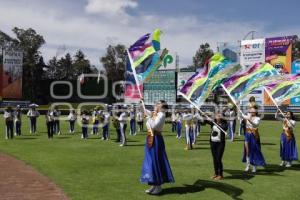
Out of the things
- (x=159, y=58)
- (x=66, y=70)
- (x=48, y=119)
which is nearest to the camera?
(x=159, y=58)

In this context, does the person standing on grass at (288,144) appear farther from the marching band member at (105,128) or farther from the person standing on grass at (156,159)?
the marching band member at (105,128)

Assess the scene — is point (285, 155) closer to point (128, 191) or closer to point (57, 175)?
point (128, 191)

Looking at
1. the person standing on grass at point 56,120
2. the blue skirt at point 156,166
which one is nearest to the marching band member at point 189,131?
the blue skirt at point 156,166

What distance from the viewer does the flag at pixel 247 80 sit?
45.5ft

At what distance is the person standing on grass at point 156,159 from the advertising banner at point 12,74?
48.7 meters

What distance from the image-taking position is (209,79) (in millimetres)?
12922

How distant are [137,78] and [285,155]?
19.2ft

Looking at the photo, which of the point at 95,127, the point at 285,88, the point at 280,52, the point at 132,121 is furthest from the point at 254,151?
the point at 280,52

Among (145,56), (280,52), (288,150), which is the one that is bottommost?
(288,150)

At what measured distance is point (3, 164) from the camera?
1500 centimetres

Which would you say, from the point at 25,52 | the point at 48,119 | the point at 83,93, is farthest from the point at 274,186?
the point at 25,52

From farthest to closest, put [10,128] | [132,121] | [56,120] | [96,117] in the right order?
[132,121] < [56,120] < [96,117] < [10,128]

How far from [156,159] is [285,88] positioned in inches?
242

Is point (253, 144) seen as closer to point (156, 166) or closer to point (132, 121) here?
point (156, 166)
